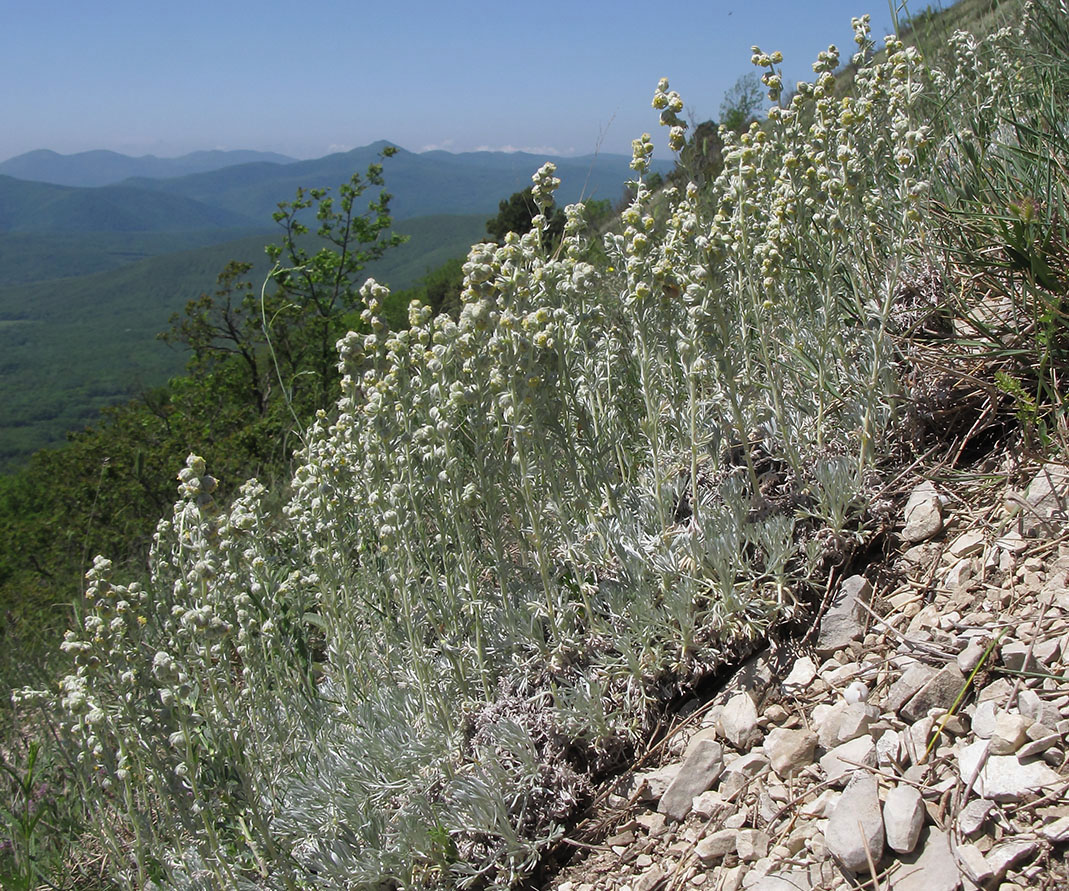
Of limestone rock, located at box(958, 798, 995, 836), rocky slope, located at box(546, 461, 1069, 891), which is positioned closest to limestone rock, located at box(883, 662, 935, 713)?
rocky slope, located at box(546, 461, 1069, 891)

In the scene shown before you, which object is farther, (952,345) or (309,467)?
(309,467)

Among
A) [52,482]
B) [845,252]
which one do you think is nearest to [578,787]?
[845,252]

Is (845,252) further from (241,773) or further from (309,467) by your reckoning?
(241,773)

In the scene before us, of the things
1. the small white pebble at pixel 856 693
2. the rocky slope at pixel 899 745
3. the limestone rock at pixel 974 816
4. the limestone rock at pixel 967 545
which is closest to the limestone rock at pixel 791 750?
the rocky slope at pixel 899 745

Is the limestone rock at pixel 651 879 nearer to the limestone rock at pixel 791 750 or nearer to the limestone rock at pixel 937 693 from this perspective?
the limestone rock at pixel 791 750

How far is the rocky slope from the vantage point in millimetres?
1605

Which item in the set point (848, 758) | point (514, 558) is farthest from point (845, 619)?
point (514, 558)

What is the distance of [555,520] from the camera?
10.8ft

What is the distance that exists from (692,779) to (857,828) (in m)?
0.62

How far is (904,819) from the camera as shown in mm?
1647

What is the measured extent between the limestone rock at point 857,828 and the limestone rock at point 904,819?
0.09 feet

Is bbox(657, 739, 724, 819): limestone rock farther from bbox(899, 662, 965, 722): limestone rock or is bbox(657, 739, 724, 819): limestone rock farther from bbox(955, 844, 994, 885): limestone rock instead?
bbox(955, 844, 994, 885): limestone rock

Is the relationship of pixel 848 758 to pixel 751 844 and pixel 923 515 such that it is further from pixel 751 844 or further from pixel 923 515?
pixel 923 515

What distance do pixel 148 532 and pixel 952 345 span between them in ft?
32.9
